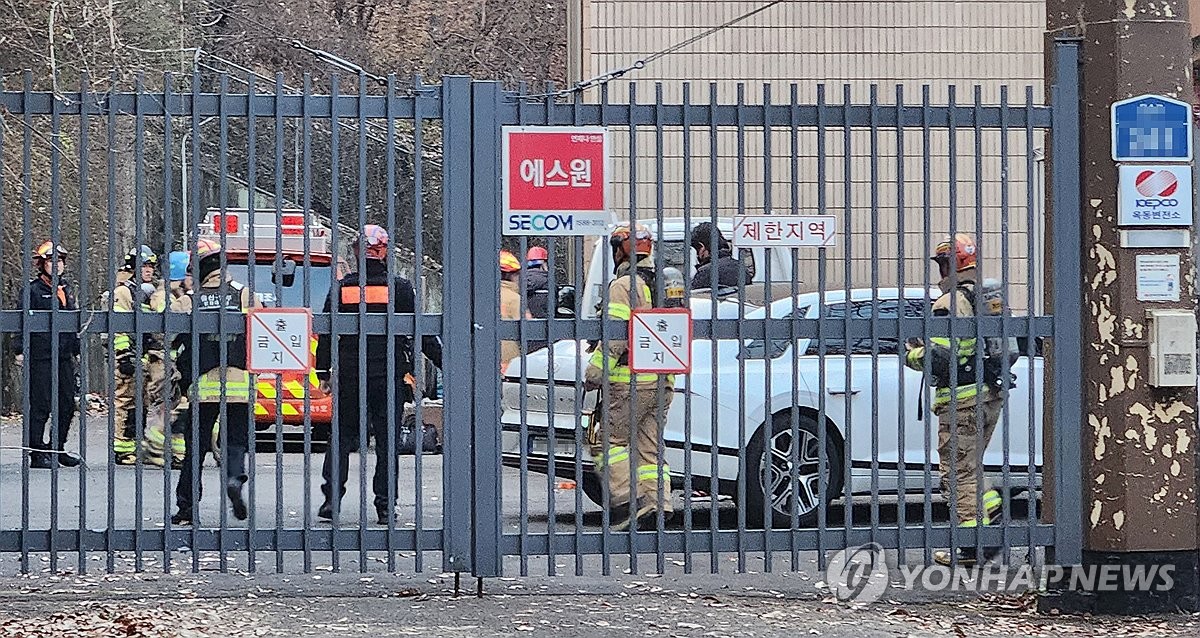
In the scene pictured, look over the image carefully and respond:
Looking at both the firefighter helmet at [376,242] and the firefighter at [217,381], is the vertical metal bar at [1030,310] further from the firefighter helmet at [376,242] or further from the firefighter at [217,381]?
the firefighter at [217,381]

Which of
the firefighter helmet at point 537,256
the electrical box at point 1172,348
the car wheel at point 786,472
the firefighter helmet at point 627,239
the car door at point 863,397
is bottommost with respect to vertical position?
the car wheel at point 786,472

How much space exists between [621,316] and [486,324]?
80 cm

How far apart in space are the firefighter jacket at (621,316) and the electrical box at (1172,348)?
2026 mm

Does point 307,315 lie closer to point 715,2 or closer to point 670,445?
point 670,445

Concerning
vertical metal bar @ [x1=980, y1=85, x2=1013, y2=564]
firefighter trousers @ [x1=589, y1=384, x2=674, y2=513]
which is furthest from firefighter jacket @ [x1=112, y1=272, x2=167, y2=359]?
vertical metal bar @ [x1=980, y1=85, x2=1013, y2=564]

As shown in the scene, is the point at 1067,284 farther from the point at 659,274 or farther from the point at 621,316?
the point at 621,316

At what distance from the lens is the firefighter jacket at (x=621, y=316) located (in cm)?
710

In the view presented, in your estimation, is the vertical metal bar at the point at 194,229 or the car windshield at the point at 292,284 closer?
the vertical metal bar at the point at 194,229

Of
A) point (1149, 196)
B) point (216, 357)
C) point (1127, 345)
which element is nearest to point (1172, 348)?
point (1127, 345)

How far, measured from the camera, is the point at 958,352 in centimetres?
779

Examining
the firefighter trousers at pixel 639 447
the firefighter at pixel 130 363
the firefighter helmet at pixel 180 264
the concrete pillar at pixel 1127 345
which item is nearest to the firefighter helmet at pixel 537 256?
the firefighter helmet at pixel 180 264

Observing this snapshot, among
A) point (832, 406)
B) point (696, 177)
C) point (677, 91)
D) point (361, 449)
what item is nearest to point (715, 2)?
point (677, 91)

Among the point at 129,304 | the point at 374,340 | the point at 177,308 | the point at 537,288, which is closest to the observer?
the point at 374,340

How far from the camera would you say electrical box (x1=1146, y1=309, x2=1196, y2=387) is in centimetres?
693
